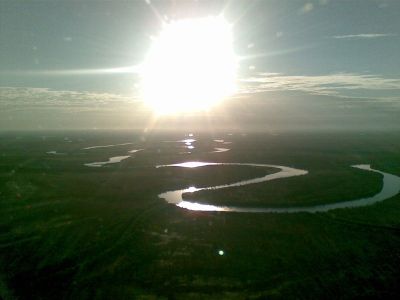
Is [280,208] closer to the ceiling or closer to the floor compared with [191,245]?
closer to the floor

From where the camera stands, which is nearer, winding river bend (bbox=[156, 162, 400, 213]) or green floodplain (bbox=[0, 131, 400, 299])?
green floodplain (bbox=[0, 131, 400, 299])

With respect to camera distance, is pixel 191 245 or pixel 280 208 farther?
pixel 280 208

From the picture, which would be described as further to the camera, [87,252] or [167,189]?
[167,189]

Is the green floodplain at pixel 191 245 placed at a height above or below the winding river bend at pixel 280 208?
above

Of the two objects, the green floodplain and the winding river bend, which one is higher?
the green floodplain

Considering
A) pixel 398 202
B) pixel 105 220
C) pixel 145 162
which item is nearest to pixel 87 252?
pixel 105 220

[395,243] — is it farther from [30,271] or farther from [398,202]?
[30,271]

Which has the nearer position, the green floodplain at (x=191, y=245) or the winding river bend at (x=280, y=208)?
the green floodplain at (x=191, y=245)

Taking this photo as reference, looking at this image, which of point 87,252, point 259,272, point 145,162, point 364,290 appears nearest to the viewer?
point 364,290

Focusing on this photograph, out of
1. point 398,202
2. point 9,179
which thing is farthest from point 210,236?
point 9,179

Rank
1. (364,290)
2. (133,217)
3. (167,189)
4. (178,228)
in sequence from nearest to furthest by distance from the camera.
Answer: (364,290) < (178,228) < (133,217) < (167,189)
